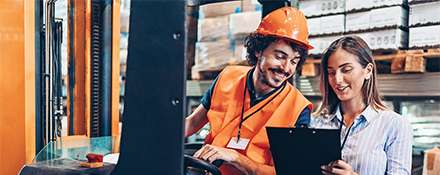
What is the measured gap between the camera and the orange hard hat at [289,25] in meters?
1.95

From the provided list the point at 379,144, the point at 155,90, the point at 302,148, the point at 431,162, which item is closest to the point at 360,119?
the point at 379,144

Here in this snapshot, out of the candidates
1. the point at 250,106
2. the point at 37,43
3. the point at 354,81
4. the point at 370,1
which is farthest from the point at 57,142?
the point at 370,1

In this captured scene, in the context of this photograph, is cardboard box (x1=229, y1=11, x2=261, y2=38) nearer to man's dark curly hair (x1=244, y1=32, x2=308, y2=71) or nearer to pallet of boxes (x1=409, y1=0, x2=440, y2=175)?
man's dark curly hair (x1=244, y1=32, x2=308, y2=71)

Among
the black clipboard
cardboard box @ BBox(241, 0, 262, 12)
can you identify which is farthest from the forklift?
cardboard box @ BBox(241, 0, 262, 12)

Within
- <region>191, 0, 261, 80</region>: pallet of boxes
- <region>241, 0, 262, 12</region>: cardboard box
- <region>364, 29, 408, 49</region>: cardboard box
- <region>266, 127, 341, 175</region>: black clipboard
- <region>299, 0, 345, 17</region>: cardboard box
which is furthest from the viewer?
<region>191, 0, 261, 80</region>: pallet of boxes

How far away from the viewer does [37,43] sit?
2.18 meters

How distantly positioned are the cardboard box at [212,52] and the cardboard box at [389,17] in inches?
31.7

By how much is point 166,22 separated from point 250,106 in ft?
2.94

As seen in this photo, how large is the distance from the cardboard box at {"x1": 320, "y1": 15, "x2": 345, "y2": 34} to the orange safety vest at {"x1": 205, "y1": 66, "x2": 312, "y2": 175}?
0.30 meters

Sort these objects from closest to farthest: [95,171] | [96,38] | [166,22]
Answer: [166,22] < [95,171] < [96,38]

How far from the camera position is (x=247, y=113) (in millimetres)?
2080

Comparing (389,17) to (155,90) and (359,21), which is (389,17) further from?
(155,90)

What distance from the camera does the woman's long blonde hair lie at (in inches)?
73.2

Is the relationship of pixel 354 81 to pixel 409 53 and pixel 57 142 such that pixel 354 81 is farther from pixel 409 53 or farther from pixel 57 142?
pixel 57 142
